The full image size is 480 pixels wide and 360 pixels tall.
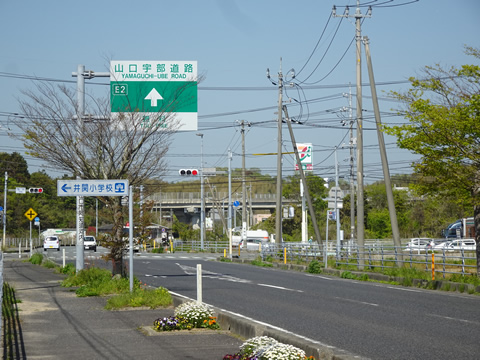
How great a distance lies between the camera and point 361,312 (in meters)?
14.4

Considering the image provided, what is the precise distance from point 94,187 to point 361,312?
7136 millimetres

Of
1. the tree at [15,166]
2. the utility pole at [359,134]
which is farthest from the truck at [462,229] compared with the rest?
the tree at [15,166]

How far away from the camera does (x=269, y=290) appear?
2019cm

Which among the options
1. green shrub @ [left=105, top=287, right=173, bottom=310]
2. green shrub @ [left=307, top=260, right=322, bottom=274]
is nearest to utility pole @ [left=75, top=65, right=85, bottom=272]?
green shrub @ [left=105, top=287, right=173, bottom=310]

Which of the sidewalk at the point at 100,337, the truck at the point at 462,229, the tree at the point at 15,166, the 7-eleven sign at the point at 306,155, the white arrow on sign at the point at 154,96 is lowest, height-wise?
the sidewalk at the point at 100,337

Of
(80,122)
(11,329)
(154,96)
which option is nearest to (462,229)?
(154,96)

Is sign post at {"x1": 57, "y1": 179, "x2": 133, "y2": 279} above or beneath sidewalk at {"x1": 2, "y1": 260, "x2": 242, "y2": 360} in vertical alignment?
above

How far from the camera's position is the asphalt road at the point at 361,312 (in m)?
9.97

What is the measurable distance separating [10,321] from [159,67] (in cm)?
1161

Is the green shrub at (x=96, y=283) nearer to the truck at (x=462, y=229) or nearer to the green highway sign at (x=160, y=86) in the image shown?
the green highway sign at (x=160, y=86)

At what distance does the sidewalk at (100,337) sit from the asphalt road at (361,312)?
1942mm

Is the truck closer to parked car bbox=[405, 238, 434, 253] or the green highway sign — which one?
parked car bbox=[405, 238, 434, 253]

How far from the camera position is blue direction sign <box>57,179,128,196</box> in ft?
53.0

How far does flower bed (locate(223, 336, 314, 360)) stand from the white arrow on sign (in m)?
14.1
